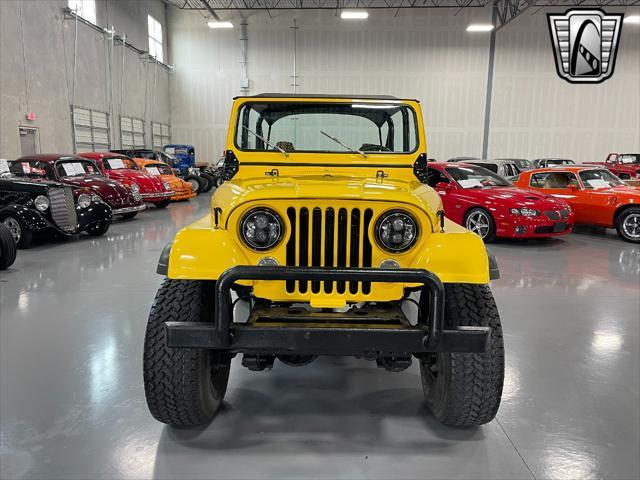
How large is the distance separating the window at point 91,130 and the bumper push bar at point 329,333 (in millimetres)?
14240

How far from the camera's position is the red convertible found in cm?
800

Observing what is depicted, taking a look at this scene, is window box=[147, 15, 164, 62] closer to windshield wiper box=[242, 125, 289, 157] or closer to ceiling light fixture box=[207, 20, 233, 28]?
ceiling light fixture box=[207, 20, 233, 28]

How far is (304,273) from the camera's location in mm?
1789

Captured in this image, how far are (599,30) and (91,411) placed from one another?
22.7 meters

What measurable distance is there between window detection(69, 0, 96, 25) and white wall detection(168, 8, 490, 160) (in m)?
6.09

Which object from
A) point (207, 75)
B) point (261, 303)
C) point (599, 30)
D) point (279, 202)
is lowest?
point (261, 303)

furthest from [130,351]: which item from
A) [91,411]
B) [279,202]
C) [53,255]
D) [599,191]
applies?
[599,191]

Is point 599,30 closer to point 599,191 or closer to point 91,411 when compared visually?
point 599,191

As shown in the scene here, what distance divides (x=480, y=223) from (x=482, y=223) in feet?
0.10

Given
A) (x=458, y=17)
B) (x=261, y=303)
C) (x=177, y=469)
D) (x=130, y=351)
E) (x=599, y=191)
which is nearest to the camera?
(x=177, y=469)

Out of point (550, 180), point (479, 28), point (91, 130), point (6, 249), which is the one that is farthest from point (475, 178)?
point (479, 28)

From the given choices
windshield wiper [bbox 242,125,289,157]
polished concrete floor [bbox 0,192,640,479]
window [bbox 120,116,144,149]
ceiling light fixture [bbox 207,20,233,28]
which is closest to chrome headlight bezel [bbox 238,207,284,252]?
polished concrete floor [bbox 0,192,640,479]

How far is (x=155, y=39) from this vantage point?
1995cm

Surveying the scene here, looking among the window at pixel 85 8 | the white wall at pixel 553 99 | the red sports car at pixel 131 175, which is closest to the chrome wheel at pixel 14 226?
the red sports car at pixel 131 175
